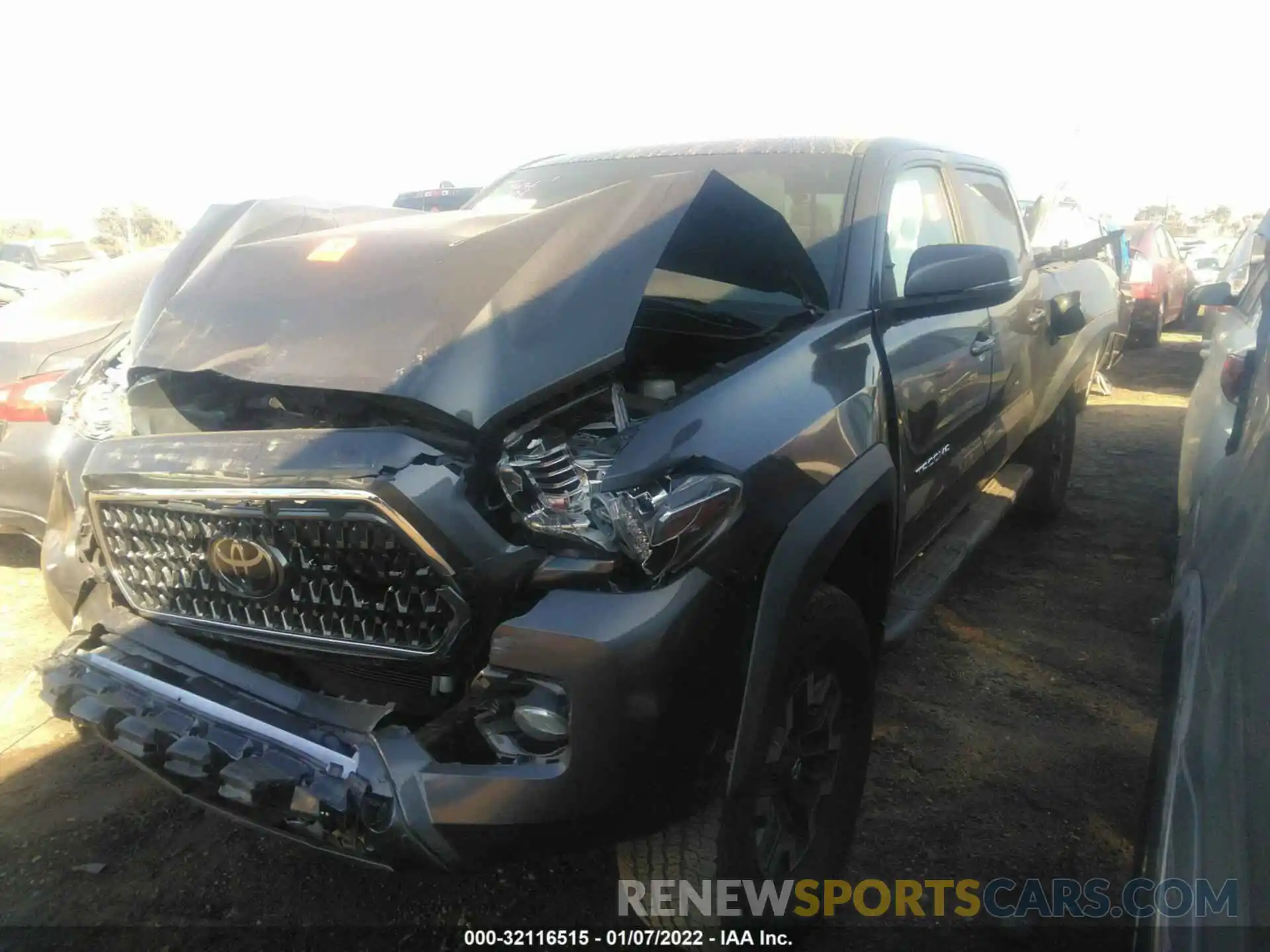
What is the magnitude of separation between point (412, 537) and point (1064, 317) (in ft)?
12.0

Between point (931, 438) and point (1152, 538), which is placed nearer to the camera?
point (931, 438)

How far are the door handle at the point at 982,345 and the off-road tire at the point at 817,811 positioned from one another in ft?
4.31

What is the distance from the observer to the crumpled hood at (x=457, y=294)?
1.89 meters

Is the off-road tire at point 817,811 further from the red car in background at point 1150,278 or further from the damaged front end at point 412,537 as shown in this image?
the red car in background at point 1150,278

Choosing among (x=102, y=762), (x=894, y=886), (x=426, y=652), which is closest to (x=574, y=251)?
(x=426, y=652)

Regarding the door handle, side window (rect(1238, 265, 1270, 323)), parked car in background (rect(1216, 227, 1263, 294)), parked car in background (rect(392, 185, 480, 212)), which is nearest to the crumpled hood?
the door handle

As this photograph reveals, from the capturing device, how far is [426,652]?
1.79 meters

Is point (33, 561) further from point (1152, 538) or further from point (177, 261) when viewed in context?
point (1152, 538)

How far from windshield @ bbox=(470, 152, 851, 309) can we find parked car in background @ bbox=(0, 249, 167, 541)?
2.34 metres

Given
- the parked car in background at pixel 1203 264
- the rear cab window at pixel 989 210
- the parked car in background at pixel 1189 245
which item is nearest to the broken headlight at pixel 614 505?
the rear cab window at pixel 989 210

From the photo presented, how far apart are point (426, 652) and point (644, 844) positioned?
62cm

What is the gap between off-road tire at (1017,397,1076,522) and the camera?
4.87 meters

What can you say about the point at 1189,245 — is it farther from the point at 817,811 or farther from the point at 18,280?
the point at 18,280

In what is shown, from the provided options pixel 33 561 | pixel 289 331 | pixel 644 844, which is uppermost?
pixel 289 331
